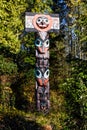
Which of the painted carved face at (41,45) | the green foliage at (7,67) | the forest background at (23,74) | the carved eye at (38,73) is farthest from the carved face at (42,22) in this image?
the green foliage at (7,67)


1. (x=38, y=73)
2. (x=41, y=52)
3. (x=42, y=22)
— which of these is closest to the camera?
(x=38, y=73)

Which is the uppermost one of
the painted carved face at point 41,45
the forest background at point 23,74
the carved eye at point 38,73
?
the painted carved face at point 41,45

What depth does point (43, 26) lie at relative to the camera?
21516 millimetres

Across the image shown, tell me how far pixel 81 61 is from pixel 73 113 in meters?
1.98

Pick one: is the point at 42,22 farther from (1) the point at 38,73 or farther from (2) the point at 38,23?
(1) the point at 38,73

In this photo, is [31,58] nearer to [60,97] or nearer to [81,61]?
[60,97]

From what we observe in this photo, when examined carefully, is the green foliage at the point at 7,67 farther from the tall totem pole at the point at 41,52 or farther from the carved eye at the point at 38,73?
the carved eye at the point at 38,73

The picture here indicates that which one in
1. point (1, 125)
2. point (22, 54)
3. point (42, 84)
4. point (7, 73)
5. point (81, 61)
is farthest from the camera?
point (22, 54)

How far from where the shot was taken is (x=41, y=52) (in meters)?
21.4

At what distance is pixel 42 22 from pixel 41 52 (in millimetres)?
1498

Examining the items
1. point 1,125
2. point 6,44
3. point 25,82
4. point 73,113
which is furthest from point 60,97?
point 73,113

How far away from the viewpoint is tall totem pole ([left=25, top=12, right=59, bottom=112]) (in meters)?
21.1

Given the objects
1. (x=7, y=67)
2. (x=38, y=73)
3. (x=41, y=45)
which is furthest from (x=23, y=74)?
(x=38, y=73)

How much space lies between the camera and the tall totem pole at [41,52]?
832 inches
